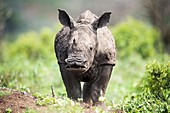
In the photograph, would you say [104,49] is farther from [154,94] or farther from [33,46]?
[33,46]

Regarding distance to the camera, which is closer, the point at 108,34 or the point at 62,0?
the point at 108,34

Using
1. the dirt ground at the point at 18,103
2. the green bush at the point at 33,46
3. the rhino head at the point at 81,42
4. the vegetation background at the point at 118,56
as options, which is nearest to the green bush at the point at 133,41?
the vegetation background at the point at 118,56

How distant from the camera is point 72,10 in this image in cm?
3984

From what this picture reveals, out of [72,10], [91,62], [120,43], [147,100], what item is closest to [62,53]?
[91,62]

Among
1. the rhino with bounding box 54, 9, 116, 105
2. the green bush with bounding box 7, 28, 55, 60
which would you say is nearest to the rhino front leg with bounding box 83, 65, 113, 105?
the rhino with bounding box 54, 9, 116, 105

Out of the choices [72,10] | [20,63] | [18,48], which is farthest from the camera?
[72,10]

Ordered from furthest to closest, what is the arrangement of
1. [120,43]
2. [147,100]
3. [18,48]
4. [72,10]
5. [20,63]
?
[72,10], [18,48], [120,43], [20,63], [147,100]

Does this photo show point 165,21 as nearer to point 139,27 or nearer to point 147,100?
point 139,27

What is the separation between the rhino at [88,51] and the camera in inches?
364

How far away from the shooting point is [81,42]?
9.23 metres

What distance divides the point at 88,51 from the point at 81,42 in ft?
0.58

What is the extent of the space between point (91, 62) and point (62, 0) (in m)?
33.2

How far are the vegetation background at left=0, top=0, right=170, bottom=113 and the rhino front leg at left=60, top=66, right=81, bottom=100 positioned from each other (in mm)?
535

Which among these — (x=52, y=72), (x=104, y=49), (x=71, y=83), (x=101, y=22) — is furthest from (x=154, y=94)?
(x=52, y=72)
